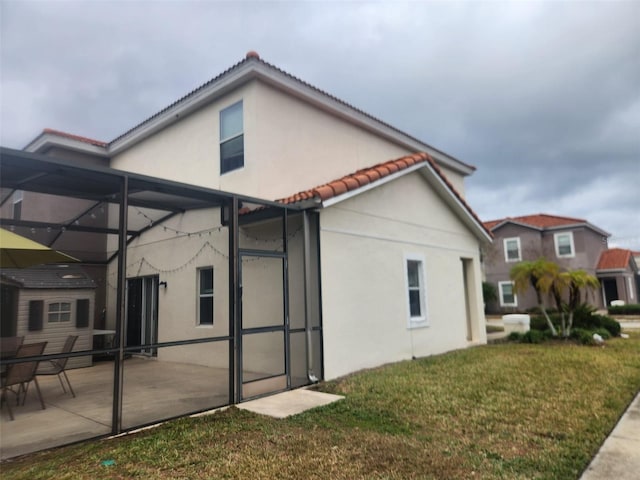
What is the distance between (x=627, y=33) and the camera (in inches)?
393

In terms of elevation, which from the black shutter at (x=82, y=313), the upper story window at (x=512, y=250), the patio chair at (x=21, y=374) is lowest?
the patio chair at (x=21, y=374)

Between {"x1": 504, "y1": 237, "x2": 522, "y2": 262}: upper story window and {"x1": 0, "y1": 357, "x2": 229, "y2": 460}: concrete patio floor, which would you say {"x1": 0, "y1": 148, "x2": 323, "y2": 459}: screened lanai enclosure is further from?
{"x1": 504, "y1": 237, "x2": 522, "y2": 262}: upper story window

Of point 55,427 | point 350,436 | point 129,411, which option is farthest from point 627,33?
point 55,427

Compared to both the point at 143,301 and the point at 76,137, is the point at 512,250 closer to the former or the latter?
the point at 143,301

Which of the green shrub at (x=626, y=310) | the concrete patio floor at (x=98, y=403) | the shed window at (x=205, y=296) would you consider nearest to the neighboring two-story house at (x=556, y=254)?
the green shrub at (x=626, y=310)

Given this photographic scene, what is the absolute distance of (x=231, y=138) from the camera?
9242mm

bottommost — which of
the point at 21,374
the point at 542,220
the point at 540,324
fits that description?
the point at 540,324

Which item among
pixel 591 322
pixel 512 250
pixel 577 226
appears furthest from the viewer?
pixel 512 250

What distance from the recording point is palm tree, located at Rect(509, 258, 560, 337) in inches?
477

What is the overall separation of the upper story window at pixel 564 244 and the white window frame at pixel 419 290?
23.5 m

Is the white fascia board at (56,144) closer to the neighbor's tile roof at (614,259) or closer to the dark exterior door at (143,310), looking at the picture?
the dark exterior door at (143,310)

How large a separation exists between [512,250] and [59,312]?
30.1m

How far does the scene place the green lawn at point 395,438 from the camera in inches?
140

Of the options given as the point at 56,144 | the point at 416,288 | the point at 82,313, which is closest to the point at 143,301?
the point at 82,313
